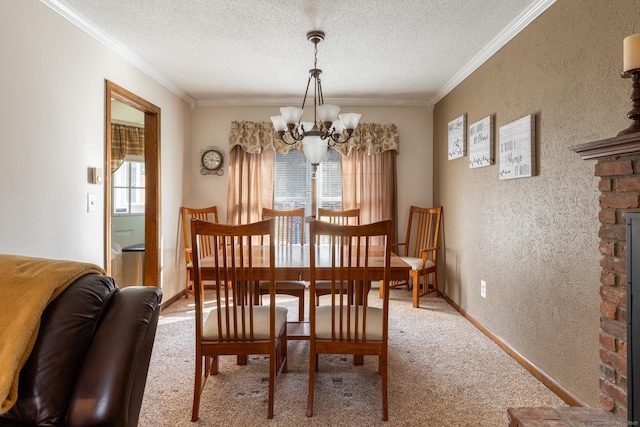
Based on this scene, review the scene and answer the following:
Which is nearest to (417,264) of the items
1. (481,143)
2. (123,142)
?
(481,143)

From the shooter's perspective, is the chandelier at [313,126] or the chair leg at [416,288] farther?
the chair leg at [416,288]

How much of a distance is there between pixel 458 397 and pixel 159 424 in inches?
64.0

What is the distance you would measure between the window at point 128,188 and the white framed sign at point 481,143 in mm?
4008

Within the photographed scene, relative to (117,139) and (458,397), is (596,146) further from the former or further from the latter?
(117,139)

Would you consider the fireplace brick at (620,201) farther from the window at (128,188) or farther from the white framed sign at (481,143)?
the window at (128,188)

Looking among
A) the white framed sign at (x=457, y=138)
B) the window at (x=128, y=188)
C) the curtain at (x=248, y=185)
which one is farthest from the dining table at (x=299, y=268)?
the window at (x=128, y=188)

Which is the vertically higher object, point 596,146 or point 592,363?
point 596,146

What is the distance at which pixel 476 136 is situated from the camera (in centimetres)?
339

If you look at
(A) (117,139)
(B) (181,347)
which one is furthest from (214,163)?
(B) (181,347)

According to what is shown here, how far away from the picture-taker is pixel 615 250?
1565mm

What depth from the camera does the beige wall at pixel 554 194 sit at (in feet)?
Result: 6.28

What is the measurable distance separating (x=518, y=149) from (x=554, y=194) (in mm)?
493

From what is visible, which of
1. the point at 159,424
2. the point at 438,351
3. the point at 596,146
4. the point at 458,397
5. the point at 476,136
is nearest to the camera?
the point at 596,146

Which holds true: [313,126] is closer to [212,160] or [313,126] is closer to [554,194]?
[554,194]
